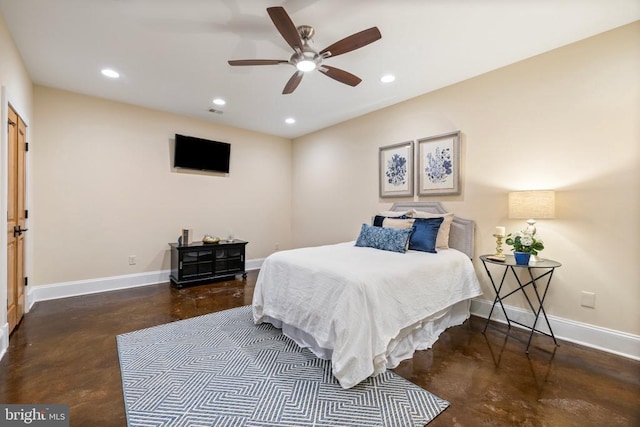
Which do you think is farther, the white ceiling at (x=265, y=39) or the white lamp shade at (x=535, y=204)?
the white lamp shade at (x=535, y=204)

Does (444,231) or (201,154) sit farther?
(201,154)

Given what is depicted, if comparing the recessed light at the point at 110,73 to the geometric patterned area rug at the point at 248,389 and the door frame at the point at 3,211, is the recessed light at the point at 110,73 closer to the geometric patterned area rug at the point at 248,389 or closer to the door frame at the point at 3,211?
the door frame at the point at 3,211

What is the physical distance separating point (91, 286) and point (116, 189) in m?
1.37

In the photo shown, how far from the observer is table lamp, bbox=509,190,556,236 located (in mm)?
2518

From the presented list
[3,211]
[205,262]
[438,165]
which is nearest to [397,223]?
[438,165]

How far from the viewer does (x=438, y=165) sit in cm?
356

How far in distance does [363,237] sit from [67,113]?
Answer: 4164mm

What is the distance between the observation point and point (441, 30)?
2404 mm

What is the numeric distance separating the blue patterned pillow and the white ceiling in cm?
175

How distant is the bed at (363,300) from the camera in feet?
6.26

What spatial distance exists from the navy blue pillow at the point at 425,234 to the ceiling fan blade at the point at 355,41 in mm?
1928

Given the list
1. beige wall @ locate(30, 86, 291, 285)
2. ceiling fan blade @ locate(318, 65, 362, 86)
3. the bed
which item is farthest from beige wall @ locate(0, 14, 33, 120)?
the bed

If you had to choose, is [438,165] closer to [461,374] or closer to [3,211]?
[461,374]

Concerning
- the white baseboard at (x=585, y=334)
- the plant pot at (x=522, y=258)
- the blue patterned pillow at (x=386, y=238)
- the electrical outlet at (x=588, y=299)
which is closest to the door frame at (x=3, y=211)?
the blue patterned pillow at (x=386, y=238)
